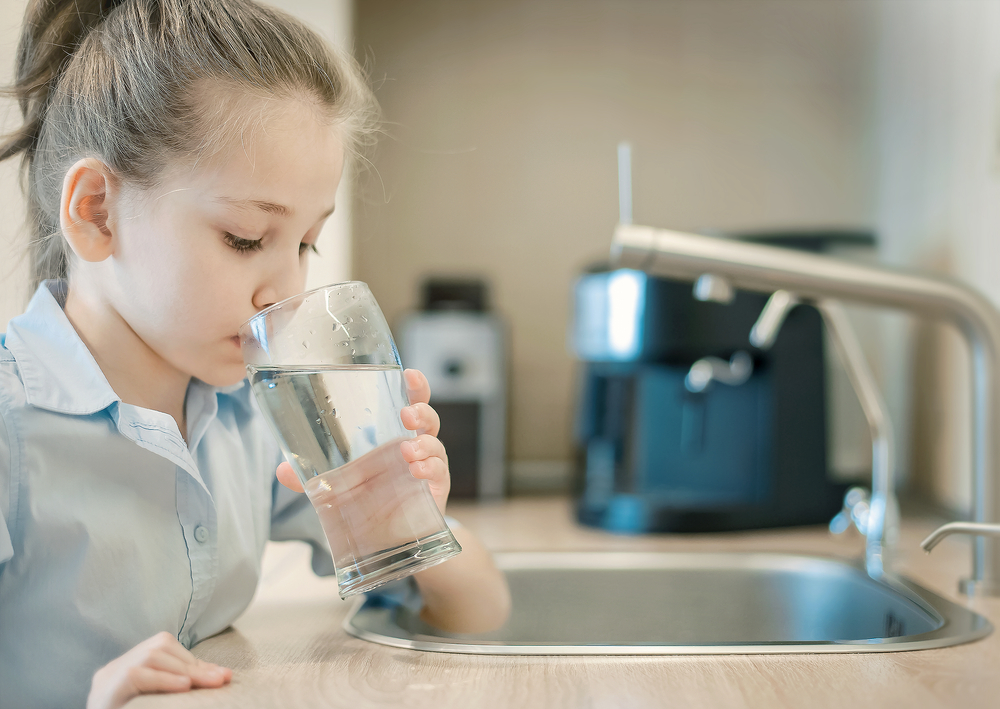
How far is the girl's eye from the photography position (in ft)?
1.64

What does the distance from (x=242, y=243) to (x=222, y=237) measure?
1 cm

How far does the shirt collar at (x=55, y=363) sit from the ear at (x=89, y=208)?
53 millimetres

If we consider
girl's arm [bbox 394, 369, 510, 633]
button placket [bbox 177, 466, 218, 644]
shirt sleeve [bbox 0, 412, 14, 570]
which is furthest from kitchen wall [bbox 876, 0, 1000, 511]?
shirt sleeve [bbox 0, 412, 14, 570]

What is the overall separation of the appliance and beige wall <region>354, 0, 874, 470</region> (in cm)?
29

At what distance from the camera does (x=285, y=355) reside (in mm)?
454

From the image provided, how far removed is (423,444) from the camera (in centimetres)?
49

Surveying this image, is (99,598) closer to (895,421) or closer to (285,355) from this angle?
(285,355)

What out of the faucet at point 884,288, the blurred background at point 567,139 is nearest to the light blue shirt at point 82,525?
the faucet at point 884,288

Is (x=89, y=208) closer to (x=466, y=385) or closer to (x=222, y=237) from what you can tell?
(x=222, y=237)

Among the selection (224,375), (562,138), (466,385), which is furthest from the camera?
(562,138)

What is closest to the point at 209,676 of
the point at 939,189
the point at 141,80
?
the point at 141,80

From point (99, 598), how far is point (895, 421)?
1287mm

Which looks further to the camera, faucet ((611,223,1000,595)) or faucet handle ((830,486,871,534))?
faucet handle ((830,486,871,534))

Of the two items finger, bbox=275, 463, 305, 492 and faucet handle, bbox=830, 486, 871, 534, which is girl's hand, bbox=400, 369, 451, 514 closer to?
finger, bbox=275, 463, 305, 492
